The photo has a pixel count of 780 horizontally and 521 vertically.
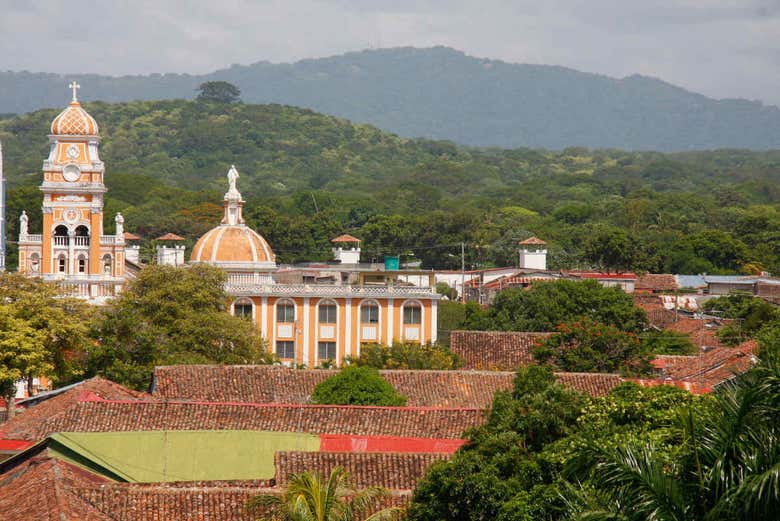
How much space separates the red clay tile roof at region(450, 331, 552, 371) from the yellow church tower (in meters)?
17.1

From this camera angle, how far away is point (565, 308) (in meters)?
52.1

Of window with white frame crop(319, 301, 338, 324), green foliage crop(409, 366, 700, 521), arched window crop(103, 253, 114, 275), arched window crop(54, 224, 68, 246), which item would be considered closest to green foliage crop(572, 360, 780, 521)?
green foliage crop(409, 366, 700, 521)

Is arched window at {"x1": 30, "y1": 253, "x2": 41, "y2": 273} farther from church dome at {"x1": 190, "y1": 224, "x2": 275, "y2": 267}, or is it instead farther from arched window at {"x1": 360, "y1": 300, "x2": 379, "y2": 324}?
arched window at {"x1": 360, "y1": 300, "x2": 379, "y2": 324}

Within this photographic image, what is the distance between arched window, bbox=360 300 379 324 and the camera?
172 ft

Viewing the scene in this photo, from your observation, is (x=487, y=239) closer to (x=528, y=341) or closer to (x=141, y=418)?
(x=528, y=341)

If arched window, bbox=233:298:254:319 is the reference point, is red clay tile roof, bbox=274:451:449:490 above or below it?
below

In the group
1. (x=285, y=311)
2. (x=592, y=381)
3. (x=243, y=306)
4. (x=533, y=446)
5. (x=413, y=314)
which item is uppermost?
(x=243, y=306)

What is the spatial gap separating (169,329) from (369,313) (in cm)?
1193

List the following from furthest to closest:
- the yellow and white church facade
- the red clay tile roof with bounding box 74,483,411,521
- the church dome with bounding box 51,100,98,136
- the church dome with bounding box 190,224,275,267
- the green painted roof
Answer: the church dome with bounding box 51,100,98,136, the church dome with bounding box 190,224,275,267, the yellow and white church facade, the green painted roof, the red clay tile roof with bounding box 74,483,411,521

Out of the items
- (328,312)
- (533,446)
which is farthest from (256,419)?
(328,312)

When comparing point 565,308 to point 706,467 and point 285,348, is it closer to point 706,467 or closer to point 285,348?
point 285,348

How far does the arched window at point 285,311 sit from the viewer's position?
52406mm

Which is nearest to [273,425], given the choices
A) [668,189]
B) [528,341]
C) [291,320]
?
[528,341]

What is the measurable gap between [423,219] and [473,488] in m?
93.4
